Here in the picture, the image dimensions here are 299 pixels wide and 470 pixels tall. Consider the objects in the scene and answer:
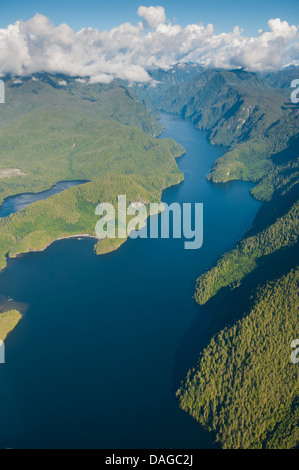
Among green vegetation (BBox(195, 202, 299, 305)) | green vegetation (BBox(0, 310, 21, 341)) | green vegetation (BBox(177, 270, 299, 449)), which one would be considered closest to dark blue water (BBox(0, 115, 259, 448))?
green vegetation (BBox(0, 310, 21, 341))

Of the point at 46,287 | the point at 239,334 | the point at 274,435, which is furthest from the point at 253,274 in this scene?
the point at 46,287

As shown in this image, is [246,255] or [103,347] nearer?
[103,347]

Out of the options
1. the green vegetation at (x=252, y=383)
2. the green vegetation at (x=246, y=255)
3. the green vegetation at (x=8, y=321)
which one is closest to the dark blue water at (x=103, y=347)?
the green vegetation at (x=8, y=321)

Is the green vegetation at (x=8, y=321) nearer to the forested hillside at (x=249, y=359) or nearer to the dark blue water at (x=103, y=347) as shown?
the dark blue water at (x=103, y=347)

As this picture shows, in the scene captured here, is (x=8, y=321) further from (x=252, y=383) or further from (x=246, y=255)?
(x=246, y=255)

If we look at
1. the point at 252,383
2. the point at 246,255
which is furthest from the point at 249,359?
the point at 246,255
